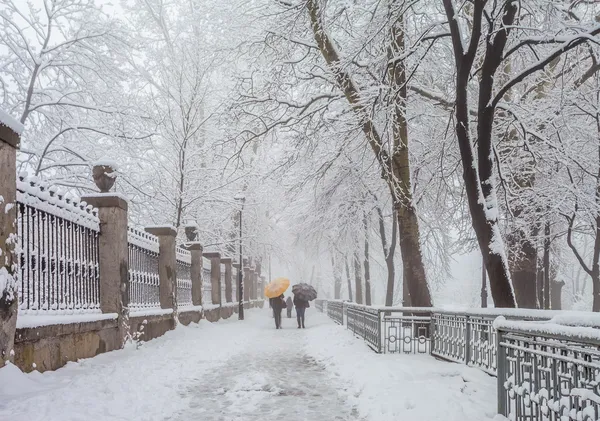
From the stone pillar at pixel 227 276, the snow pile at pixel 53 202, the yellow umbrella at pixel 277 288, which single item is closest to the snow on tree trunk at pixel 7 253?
the snow pile at pixel 53 202

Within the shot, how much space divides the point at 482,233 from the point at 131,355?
642 centimetres

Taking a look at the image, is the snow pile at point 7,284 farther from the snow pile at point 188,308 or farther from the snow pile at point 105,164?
the snow pile at point 188,308

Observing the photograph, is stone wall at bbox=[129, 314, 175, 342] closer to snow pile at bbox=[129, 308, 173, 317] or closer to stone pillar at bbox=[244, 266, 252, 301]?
snow pile at bbox=[129, 308, 173, 317]

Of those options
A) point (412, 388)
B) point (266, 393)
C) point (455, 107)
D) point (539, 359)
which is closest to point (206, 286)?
point (455, 107)

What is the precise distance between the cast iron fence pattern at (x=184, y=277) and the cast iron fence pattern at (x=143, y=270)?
2.01m

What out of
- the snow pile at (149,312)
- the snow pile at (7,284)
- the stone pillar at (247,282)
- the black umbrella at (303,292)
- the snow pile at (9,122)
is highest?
the snow pile at (9,122)

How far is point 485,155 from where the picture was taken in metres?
9.55

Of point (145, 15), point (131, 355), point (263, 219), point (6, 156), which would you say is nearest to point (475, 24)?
point (6, 156)

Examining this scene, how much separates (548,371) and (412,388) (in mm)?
2519

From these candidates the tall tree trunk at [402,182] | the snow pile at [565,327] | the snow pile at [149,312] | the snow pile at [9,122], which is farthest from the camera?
the tall tree trunk at [402,182]

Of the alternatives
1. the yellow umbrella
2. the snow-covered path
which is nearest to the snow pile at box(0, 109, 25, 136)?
the snow-covered path

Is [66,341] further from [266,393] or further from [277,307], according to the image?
[277,307]

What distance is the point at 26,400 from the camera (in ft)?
17.7

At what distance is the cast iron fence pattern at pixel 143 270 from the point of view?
11164 mm
